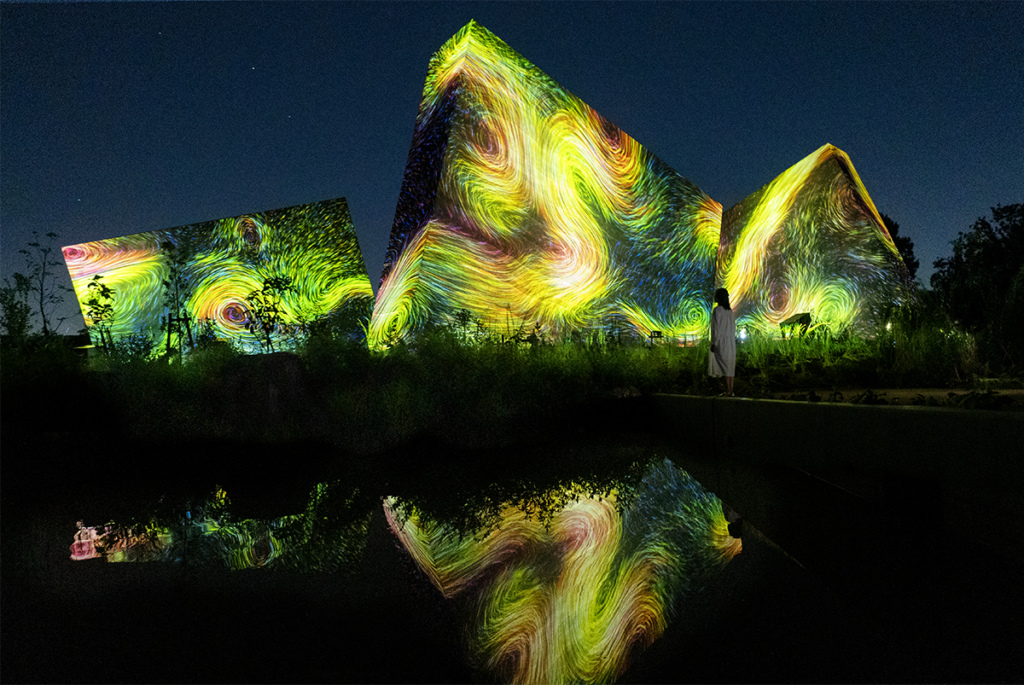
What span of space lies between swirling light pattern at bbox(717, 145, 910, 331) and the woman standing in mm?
9324

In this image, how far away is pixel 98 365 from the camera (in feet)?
35.2

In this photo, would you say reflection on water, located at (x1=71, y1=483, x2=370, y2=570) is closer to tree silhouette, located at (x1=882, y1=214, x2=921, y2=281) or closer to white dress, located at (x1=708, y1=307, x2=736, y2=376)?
white dress, located at (x1=708, y1=307, x2=736, y2=376)

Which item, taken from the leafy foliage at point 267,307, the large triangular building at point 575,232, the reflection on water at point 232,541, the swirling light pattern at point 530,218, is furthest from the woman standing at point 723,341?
the leafy foliage at point 267,307

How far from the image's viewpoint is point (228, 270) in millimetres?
24562

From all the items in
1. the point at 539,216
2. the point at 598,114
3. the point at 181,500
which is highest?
the point at 598,114

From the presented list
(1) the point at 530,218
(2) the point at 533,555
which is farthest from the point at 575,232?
(2) the point at 533,555

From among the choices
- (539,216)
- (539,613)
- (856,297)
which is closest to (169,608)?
(539,613)

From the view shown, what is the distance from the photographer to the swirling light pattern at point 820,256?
1739cm

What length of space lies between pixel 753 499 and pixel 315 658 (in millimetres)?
3408

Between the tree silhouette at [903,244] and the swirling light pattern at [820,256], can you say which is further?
the tree silhouette at [903,244]

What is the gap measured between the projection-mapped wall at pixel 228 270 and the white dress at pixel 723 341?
16894 mm

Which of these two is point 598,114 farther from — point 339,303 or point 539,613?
point 539,613

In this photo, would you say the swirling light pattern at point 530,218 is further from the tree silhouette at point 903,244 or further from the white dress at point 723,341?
the tree silhouette at point 903,244

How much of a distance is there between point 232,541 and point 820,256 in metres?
17.0
